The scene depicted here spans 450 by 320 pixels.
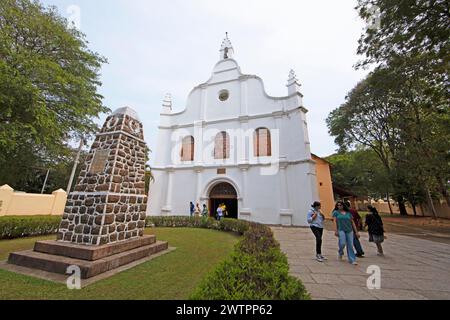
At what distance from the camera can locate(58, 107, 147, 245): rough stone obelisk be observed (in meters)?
4.68

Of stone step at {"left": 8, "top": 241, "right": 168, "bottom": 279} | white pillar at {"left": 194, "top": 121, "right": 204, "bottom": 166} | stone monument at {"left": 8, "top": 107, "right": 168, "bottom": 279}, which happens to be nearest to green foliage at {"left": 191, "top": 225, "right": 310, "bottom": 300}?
stone step at {"left": 8, "top": 241, "right": 168, "bottom": 279}

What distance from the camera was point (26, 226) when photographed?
823 cm

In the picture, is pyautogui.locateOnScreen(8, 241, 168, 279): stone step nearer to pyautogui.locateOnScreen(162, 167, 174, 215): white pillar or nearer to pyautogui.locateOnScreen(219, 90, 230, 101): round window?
pyautogui.locateOnScreen(162, 167, 174, 215): white pillar

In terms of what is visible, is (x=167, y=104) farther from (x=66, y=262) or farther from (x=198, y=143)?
(x=66, y=262)

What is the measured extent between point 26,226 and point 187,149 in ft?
36.6

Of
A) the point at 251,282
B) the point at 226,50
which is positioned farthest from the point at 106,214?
the point at 226,50

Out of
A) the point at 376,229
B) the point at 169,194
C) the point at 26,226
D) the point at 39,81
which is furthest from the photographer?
the point at 169,194

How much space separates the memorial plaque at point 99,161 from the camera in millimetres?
5332

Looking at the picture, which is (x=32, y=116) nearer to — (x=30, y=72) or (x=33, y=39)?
(x=30, y=72)

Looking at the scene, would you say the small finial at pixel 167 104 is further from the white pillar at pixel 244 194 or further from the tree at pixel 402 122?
the tree at pixel 402 122

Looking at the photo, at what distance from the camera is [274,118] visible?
50.7ft

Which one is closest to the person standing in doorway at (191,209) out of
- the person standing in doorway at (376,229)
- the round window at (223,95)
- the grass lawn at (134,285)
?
the round window at (223,95)
